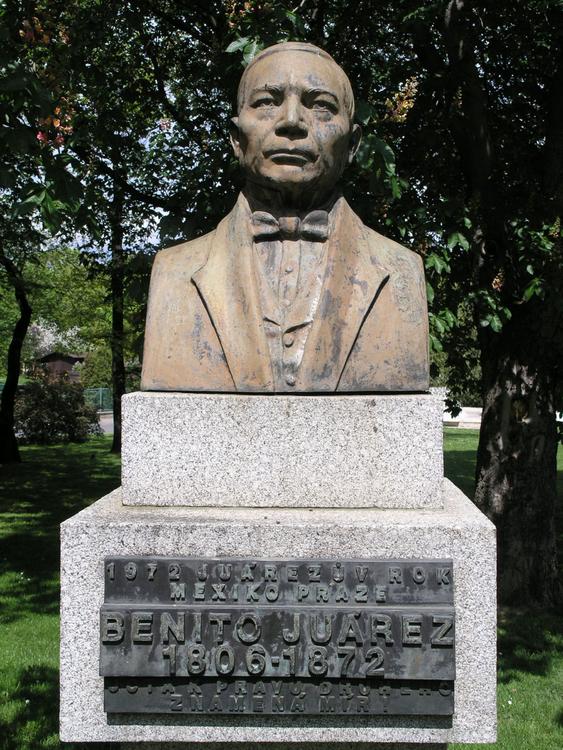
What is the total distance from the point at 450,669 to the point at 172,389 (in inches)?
54.3

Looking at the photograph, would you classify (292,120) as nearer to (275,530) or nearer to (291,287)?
(291,287)

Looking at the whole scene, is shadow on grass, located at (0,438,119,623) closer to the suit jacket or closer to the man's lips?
the suit jacket

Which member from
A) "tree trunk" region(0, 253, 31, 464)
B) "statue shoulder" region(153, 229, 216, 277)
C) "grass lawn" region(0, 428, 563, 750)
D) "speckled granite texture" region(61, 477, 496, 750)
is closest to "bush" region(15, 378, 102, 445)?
"tree trunk" region(0, 253, 31, 464)

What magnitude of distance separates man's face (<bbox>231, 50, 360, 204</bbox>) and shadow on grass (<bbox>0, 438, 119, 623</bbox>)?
15.6 ft

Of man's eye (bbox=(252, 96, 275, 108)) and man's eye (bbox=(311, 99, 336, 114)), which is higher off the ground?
man's eye (bbox=(252, 96, 275, 108))

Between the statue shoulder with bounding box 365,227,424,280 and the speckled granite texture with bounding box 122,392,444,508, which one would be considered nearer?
the speckled granite texture with bounding box 122,392,444,508

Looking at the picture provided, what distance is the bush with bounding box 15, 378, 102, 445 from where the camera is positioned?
2117 centimetres

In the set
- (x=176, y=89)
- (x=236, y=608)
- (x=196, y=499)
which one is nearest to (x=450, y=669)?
(x=236, y=608)

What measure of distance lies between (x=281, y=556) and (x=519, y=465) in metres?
4.14

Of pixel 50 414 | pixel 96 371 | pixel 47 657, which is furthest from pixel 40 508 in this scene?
pixel 96 371

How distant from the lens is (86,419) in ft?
72.6

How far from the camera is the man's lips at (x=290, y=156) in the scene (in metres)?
2.84

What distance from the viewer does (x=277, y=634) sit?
263 cm

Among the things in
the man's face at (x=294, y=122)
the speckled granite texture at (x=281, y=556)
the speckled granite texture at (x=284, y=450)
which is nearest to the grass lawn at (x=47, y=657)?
the speckled granite texture at (x=281, y=556)
